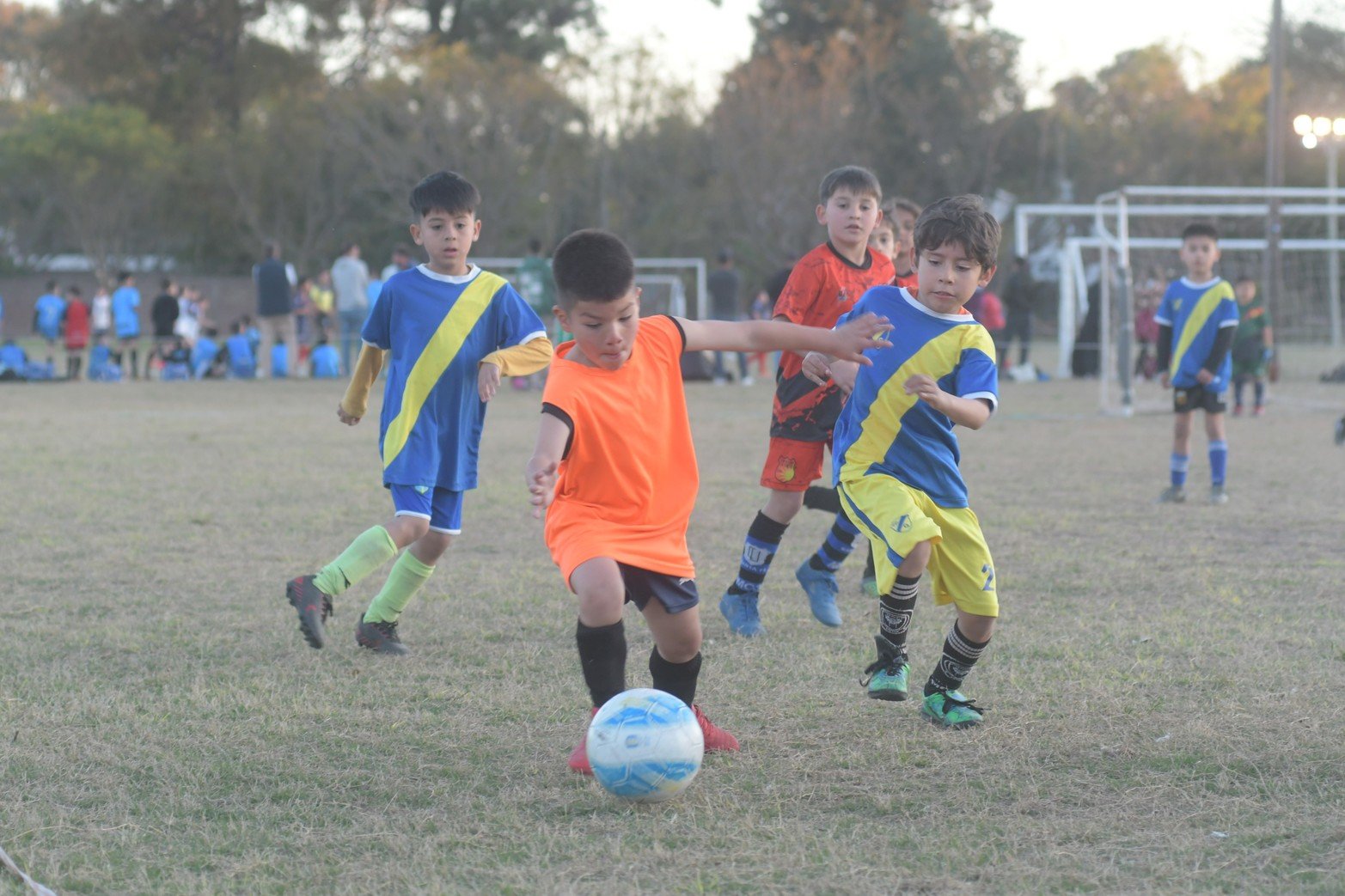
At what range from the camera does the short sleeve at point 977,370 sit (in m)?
4.03

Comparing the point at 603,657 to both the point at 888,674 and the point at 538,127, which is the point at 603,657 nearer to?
the point at 888,674

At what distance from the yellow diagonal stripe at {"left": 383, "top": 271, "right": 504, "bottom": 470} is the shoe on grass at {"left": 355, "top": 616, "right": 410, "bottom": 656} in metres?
0.61

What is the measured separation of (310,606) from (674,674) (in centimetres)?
168

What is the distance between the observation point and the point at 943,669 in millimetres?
4238

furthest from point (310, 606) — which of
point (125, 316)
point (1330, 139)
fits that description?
point (1330, 139)

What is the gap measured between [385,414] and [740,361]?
1697 cm

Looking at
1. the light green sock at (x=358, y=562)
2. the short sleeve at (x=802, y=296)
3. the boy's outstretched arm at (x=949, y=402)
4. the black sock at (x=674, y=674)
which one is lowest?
the black sock at (x=674, y=674)

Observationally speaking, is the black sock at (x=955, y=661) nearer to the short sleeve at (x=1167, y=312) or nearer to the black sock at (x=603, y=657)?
the black sock at (x=603, y=657)

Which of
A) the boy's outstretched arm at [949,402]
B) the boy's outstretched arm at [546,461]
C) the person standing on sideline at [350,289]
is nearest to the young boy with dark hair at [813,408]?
the boy's outstretched arm at [949,402]

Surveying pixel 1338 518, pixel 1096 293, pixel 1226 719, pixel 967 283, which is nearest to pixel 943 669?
pixel 1226 719

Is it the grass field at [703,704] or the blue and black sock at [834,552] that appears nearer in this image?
the grass field at [703,704]

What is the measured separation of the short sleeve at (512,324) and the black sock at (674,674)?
158 centimetres

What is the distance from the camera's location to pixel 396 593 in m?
5.22

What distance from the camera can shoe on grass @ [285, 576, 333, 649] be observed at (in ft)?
16.4
